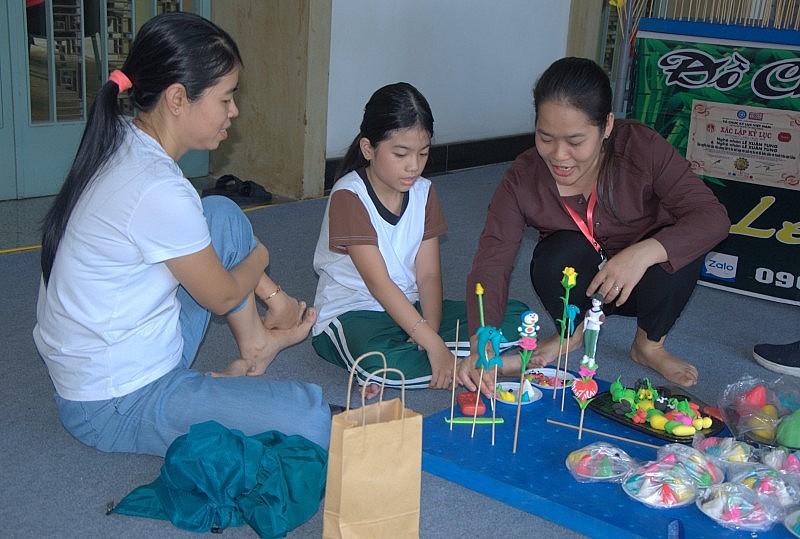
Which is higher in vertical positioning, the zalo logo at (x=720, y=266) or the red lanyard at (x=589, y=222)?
the red lanyard at (x=589, y=222)

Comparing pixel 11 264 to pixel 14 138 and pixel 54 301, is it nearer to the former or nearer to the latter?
pixel 14 138

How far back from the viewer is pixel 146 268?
170 cm

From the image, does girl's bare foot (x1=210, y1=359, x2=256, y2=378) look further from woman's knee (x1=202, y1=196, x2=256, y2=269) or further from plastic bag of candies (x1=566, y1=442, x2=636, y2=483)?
plastic bag of candies (x1=566, y1=442, x2=636, y2=483)

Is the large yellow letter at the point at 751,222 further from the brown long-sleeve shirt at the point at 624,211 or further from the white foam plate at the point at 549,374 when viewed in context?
the white foam plate at the point at 549,374

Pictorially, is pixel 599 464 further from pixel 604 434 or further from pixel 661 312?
pixel 661 312

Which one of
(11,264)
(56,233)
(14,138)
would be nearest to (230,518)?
(56,233)

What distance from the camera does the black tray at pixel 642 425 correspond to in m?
1.83

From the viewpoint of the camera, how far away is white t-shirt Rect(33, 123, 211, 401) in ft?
5.33

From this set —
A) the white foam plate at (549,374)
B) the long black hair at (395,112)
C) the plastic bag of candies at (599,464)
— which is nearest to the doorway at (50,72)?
the long black hair at (395,112)

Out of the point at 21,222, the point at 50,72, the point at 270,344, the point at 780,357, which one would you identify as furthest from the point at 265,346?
the point at 50,72

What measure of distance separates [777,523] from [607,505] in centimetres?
28

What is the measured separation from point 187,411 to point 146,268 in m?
0.27

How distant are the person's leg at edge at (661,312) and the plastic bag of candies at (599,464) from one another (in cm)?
62

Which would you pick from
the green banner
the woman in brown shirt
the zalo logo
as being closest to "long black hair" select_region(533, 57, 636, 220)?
the woman in brown shirt
